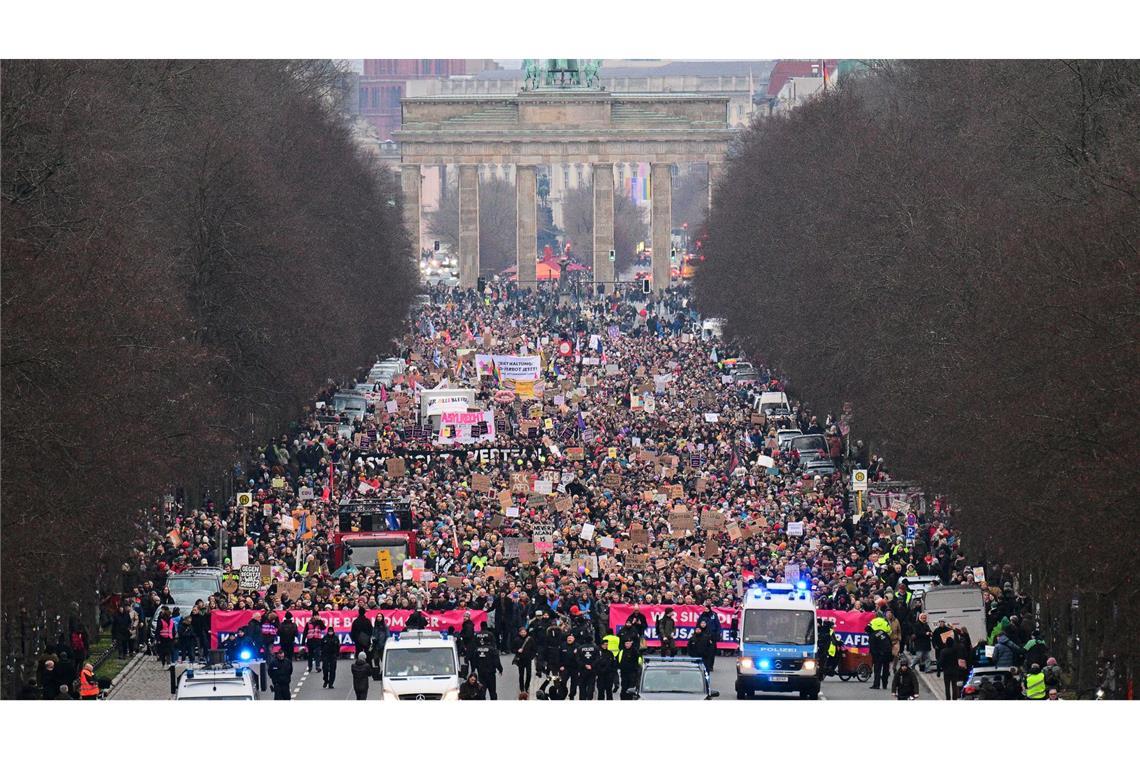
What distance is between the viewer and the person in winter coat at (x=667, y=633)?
43.1 m

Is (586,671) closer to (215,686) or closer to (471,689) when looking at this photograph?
(471,689)

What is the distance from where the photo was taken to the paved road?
4200cm

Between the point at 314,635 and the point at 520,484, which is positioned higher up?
the point at 520,484

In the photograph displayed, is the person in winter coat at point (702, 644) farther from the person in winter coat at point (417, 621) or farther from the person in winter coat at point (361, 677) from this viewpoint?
the person in winter coat at point (361, 677)

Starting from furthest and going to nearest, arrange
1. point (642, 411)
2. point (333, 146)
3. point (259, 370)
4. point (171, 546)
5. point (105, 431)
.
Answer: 1. point (333, 146)
2. point (642, 411)
3. point (259, 370)
4. point (171, 546)
5. point (105, 431)

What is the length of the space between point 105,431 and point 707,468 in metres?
24.7

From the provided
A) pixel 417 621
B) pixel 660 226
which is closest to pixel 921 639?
pixel 417 621

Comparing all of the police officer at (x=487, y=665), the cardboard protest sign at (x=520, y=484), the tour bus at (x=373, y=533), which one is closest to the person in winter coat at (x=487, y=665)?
the police officer at (x=487, y=665)

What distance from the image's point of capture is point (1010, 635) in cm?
4272

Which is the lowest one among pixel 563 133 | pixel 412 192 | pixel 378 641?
pixel 378 641

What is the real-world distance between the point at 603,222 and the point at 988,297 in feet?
426

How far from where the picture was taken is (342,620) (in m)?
45.9

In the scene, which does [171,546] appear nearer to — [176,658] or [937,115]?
[176,658]

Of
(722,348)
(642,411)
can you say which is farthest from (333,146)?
(642,411)
